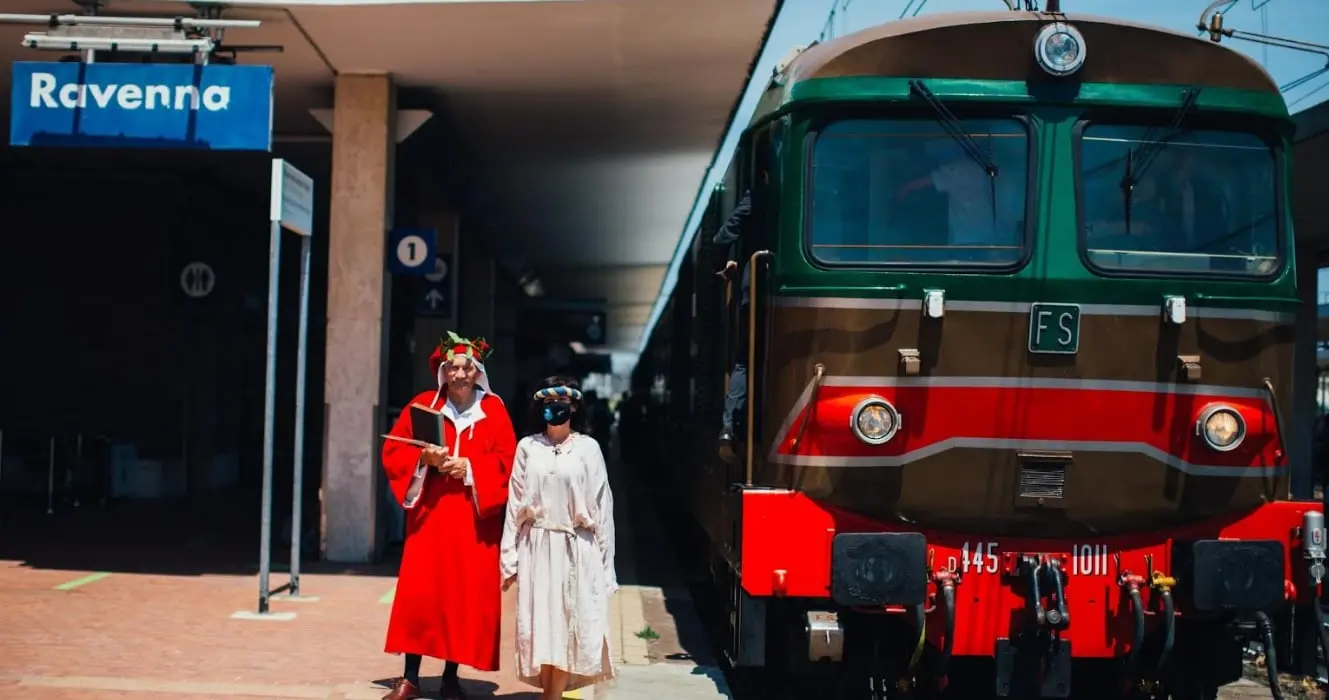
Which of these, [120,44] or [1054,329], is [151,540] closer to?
[120,44]

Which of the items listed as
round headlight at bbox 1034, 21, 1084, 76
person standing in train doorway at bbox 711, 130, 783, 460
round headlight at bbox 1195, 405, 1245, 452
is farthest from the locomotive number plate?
person standing in train doorway at bbox 711, 130, 783, 460

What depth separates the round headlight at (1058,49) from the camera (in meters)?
6.42

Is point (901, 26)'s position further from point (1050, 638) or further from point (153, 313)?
point (153, 313)

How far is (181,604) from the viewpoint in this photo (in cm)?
979

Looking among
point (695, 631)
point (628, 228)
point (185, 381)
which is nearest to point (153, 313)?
point (185, 381)

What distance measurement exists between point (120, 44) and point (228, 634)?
13.9 ft

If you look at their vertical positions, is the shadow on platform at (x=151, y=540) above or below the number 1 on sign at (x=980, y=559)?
below

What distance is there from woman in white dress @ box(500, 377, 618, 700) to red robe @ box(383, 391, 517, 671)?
0.46 metres

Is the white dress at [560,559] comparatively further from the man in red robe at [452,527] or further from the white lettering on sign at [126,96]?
the white lettering on sign at [126,96]

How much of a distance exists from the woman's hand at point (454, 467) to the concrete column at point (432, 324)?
39.9ft

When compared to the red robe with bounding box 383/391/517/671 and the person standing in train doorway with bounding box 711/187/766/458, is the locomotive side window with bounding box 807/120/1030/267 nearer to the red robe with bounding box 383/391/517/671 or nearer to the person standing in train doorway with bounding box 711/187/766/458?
the person standing in train doorway with bounding box 711/187/766/458

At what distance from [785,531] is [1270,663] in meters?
2.22

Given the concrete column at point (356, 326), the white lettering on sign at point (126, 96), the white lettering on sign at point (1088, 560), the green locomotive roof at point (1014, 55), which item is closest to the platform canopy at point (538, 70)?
the concrete column at point (356, 326)

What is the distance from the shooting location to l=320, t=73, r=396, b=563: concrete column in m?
12.1
